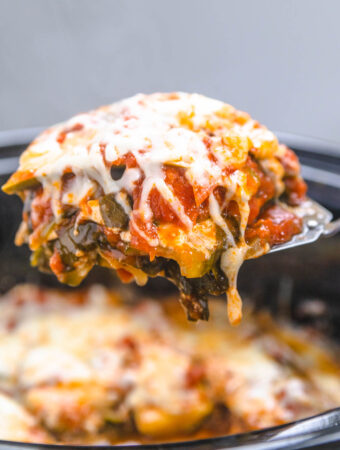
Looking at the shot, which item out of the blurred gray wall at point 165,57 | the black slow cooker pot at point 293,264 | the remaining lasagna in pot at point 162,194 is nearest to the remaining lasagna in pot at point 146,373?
the black slow cooker pot at point 293,264

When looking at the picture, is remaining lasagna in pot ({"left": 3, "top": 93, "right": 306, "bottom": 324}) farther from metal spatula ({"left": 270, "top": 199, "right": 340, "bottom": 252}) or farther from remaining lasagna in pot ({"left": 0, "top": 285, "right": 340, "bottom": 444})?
remaining lasagna in pot ({"left": 0, "top": 285, "right": 340, "bottom": 444})

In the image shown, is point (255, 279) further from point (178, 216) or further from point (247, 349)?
point (178, 216)

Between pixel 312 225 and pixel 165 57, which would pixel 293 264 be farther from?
pixel 165 57

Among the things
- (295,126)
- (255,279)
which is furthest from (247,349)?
(295,126)

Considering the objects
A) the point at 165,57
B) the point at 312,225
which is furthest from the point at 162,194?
the point at 165,57

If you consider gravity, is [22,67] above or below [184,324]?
above

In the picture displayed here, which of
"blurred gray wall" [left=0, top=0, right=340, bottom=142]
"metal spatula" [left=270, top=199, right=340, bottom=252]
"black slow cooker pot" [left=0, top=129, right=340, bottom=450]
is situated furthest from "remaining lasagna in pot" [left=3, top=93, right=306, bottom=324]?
"blurred gray wall" [left=0, top=0, right=340, bottom=142]
